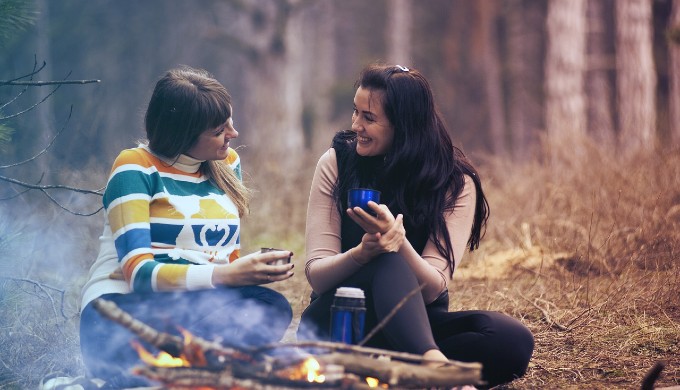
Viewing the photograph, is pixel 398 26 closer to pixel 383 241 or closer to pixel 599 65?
pixel 599 65

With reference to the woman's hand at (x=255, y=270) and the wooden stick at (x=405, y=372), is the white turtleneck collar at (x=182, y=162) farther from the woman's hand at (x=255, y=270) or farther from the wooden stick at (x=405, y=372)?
A: the wooden stick at (x=405, y=372)

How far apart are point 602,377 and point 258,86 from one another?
9.43m

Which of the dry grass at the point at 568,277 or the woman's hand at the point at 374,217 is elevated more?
the woman's hand at the point at 374,217

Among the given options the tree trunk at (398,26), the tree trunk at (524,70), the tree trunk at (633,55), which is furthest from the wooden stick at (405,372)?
the tree trunk at (398,26)

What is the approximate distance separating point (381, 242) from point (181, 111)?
91cm

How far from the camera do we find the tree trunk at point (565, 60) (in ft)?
41.5

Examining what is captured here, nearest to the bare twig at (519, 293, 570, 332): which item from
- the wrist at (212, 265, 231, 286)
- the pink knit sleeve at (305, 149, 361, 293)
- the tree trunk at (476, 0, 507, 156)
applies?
→ the pink knit sleeve at (305, 149, 361, 293)

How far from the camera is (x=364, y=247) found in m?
2.99

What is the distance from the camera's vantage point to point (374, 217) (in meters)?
2.86

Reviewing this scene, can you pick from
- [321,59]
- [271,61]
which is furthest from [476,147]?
[321,59]

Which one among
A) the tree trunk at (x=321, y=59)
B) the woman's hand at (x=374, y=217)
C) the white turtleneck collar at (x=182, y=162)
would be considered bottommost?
the tree trunk at (x=321, y=59)

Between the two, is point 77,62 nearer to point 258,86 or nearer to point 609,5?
point 258,86

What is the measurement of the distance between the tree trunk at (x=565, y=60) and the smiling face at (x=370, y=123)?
9504mm

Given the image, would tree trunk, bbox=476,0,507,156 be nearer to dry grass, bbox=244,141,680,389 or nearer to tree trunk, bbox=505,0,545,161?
tree trunk, bbox=505,0,545,161
